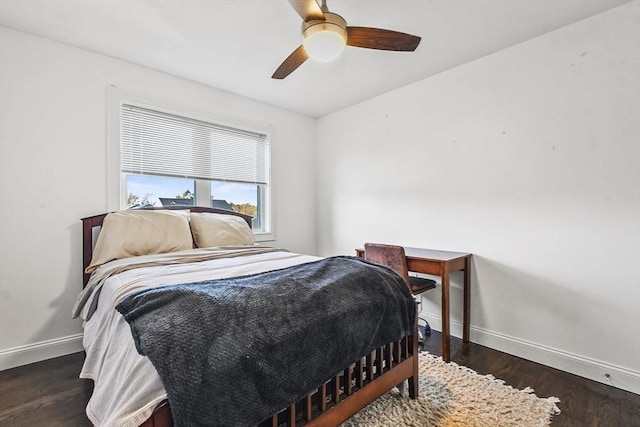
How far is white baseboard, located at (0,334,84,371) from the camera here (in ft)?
6.87

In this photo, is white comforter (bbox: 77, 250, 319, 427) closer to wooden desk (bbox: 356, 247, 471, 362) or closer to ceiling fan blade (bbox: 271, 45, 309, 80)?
wooden desk (bbox: 356, 247, 471, 362)

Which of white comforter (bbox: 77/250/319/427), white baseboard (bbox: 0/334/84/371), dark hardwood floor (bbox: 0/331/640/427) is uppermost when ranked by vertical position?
white comforter (bbox: 77/250/319/427)

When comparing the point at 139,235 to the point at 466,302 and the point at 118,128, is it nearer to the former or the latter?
the point at 118,128

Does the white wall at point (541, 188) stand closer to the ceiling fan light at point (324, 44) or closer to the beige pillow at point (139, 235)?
the ceiling fan light at point (324, 44)

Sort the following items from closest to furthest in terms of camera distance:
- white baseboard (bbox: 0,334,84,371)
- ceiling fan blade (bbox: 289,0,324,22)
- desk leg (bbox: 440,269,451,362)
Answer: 1. ceiling fan blade (bbox: 289,0,324,22)
2. white baseboard (bbox: 0,334,84,371)
3. desk leg (bbox: 440,269,451,362)

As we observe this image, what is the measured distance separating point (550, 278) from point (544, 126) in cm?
111

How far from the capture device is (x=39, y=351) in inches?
86.7

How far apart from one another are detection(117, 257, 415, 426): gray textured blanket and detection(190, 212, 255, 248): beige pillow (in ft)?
4.05

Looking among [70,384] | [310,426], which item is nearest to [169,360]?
[310,426]

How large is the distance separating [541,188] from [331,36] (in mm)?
1870

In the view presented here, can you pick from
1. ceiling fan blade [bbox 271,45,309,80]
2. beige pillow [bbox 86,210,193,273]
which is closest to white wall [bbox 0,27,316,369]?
beige pillow [bbox 86,210,193,273]

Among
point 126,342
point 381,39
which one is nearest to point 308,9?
point 381,39

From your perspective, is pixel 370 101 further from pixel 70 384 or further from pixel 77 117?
pixel 70 384

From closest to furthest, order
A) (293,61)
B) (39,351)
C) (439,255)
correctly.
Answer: (293,61) → (39,351) → (439,255)
